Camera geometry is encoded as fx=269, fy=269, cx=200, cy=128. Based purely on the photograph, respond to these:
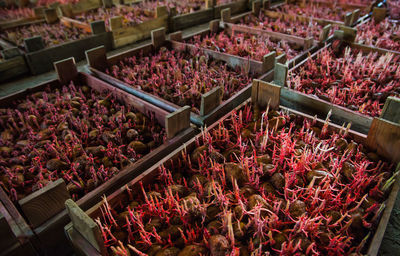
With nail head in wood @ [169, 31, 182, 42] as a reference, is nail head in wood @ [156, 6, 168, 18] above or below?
above

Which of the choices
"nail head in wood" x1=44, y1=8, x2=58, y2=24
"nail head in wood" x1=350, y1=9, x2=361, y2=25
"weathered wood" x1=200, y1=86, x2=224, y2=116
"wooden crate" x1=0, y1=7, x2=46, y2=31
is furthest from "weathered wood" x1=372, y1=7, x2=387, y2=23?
"wooden crate" x1=0, y1=7, x2=46, y2=31

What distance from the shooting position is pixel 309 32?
461 cm

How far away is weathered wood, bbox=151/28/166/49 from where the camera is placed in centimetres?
396

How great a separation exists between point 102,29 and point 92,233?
4.30 metres

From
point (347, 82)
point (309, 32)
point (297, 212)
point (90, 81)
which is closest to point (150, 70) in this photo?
point (90, 81)

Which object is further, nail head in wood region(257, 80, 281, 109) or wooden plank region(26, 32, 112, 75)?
wooden plank region(26, 32, 112, 75)

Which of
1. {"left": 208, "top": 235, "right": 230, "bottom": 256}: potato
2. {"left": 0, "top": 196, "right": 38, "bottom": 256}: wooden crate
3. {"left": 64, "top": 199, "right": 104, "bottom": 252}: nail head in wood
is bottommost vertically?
{"left": 0, "top": 196, "right": 38, "bottom": 256}: wooden crate

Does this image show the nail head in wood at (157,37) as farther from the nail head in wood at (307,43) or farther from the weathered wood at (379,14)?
the weathered wood at (379,14)

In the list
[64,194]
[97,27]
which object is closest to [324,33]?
[97,27]

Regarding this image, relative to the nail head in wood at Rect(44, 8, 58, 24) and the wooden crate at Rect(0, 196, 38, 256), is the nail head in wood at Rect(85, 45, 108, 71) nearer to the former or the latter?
the wooden crate at Rect(0, 196, 38, 256)

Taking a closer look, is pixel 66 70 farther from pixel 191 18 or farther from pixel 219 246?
pixel 191 18

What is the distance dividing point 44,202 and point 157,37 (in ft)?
9.98

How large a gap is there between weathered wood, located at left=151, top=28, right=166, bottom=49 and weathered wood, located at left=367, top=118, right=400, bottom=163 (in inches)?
121

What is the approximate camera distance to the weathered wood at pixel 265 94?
2.44 meters
